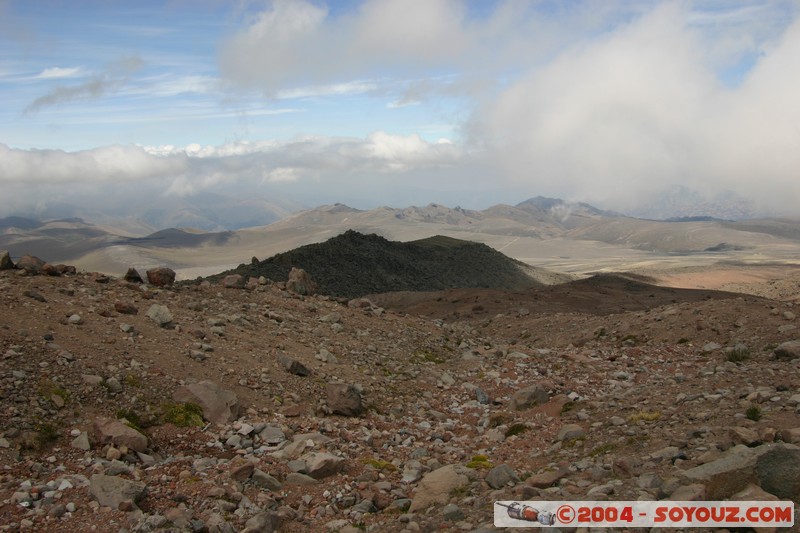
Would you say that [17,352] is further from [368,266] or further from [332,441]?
[368,266]

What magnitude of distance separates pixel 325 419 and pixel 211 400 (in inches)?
74.6

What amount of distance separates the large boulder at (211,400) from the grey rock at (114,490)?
7.79 ft

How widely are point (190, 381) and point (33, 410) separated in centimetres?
237

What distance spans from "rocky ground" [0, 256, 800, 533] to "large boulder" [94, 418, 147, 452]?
3 centimetres

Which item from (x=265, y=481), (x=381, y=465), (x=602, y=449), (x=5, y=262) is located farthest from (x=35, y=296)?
(x=602, y=449)

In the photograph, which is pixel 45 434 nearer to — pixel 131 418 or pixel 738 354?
pixel 131 418

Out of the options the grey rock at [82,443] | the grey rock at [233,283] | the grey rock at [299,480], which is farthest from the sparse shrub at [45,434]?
the grey rock at [233,283]

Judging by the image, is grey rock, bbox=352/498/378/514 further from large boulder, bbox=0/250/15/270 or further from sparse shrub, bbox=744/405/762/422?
large boulder, bbox=0/250/15/270

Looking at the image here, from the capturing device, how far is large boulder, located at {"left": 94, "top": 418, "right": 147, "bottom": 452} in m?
8.32

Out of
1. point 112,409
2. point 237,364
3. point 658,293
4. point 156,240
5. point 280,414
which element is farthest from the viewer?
point 156,240

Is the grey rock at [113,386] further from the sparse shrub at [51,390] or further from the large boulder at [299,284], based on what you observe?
the large boulder at [299,284]

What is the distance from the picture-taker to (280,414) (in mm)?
10156

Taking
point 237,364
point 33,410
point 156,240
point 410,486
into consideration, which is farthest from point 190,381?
point 156,240

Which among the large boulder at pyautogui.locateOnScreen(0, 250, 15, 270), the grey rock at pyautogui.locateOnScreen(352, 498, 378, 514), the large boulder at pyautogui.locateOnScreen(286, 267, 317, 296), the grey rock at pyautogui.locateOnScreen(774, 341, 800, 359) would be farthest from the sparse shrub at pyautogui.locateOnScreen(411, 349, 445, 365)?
the large boulder at pyautogui.locateOnScreen(0, 250, 15, 270)
